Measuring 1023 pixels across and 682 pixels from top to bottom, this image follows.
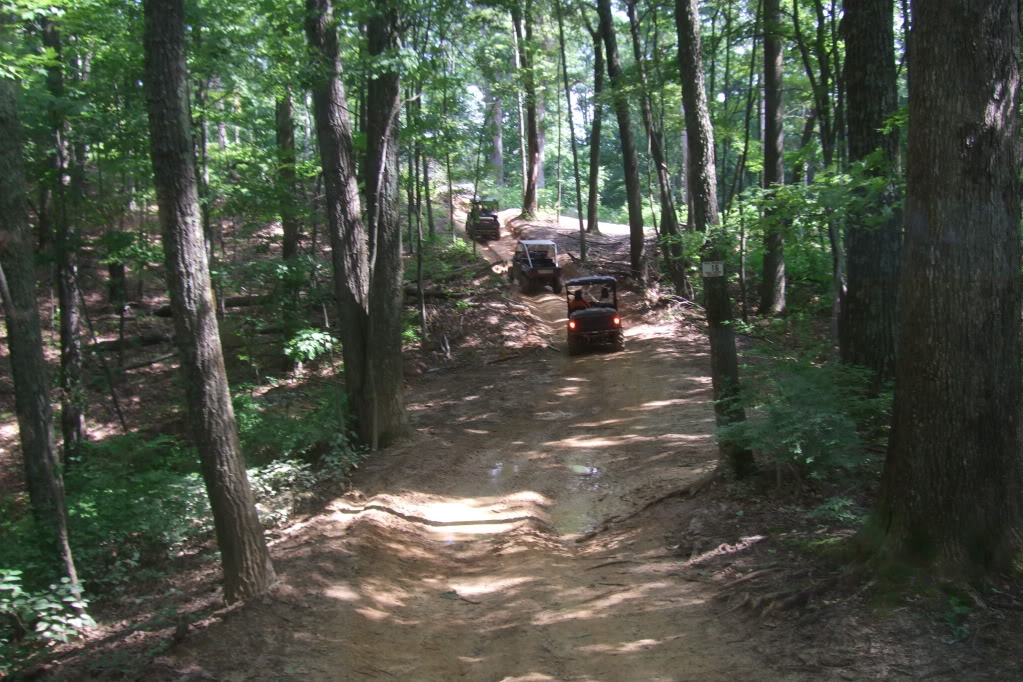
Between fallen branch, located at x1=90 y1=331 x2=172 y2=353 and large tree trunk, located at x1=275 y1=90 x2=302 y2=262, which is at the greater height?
large tree trunk, located at x1=275 y1=90 x2=302 y2=262

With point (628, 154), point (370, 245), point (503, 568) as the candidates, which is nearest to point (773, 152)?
point (628, 154)

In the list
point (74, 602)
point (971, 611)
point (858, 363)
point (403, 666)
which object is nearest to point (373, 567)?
point (403, 666)

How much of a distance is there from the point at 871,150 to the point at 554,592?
7414 mm

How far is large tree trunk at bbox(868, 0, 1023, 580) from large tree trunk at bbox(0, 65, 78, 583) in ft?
28.5

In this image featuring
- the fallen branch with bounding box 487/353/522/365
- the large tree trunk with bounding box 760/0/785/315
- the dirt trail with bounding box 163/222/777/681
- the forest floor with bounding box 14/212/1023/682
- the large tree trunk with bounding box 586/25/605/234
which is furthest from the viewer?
the large tree trunk with bounding box 586/25/605/234

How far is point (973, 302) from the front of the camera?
5.18 metres

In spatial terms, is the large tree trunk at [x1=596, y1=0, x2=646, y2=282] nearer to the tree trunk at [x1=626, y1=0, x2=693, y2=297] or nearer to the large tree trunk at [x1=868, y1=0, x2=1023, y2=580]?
the tree trunk at [x1=626, y1=0, x2=693, y2=297]

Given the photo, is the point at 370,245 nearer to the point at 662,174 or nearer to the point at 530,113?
the point at 662,174

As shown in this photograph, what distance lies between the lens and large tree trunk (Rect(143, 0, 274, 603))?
662cm

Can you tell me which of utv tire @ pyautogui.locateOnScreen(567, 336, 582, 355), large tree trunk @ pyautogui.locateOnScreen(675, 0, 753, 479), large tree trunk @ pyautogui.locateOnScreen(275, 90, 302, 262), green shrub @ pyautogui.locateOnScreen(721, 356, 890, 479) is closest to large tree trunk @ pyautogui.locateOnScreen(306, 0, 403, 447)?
large tree trunk @ pyautogui.locateOnScreen(275, 90, 302, 262)

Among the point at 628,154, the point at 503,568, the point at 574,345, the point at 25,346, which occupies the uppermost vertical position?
the point at 628,154

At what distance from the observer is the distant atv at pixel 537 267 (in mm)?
27544

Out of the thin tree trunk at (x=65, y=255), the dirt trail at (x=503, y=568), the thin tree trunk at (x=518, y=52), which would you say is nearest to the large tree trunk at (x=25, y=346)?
the thin tree trunk at (x=65, y=255)

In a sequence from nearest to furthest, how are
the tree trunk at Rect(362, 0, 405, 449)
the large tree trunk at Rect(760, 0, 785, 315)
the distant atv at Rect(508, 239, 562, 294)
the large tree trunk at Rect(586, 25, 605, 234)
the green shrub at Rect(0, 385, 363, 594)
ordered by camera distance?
1. the green shrub at Rect(0, 385, 363, 594)
2. the tree trunk at Rect(362, 0, 405, 449)
3. the large tree trunk at Rect(760, 0, 785, 315)
4. the large tree trunk at Rect(586, 25, 605, 234)
5. the distant atv at Rect(508, 239, 562, 294)
